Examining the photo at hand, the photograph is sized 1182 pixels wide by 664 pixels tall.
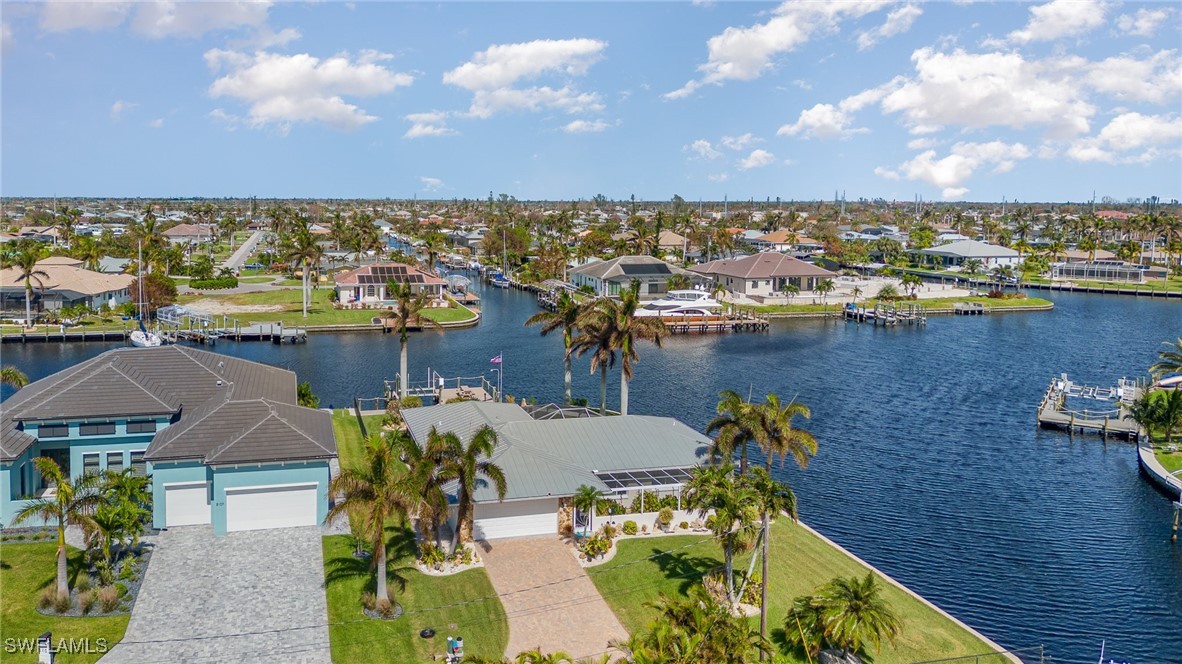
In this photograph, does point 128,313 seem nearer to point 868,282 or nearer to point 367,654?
point 367,654

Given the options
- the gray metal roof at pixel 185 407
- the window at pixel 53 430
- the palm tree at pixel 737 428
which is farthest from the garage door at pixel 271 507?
the palm tree at pixel 737 428

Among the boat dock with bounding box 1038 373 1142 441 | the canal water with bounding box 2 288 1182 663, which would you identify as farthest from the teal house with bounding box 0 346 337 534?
the boat dock with bounding box 1038 373 1142 441

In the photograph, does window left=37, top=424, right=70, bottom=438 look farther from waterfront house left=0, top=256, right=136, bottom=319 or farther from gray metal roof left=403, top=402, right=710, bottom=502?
waterfront house left=0, top=256, right=136, bottom=319

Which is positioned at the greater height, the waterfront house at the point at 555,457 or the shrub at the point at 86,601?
the waterfront house at the point at 555,457

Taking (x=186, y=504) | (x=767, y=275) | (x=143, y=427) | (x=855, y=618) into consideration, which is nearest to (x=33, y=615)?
(x=186, y=504)

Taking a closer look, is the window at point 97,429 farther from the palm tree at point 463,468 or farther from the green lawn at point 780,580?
the green lawn at point 780,580

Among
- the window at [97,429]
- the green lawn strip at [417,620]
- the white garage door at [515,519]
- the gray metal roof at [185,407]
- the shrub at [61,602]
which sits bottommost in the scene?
the green lawn strip at [417,620]

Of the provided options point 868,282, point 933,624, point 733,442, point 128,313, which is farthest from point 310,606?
point 868,282

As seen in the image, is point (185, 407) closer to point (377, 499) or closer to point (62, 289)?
point (377, 499)
